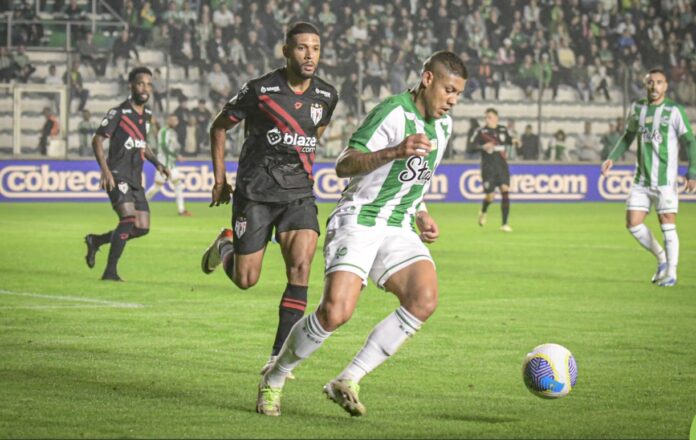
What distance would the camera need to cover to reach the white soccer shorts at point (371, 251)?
21.1ft

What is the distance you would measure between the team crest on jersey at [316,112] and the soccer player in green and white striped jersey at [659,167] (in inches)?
256

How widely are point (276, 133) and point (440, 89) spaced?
6.44 feet

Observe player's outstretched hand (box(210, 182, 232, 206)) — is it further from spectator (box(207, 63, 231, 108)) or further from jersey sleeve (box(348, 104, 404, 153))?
spectator (box(207, 63, 231, 108))

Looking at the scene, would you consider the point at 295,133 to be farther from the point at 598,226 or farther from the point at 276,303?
the point at 598,226

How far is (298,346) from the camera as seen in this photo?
635 cm

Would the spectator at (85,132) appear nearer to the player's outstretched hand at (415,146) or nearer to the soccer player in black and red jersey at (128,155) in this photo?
the soccer player in black and red jersey at (128,155)

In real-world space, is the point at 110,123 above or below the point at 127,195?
above

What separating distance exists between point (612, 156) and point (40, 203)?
57.4 ft

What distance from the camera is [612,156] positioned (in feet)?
47.8

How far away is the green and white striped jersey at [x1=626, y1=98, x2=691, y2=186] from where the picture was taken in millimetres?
14086

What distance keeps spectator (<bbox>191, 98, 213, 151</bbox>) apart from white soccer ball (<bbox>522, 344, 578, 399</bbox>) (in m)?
23.4

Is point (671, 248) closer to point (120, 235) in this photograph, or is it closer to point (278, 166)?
point (120, 235)

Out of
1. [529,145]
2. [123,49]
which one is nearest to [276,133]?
[123,49]

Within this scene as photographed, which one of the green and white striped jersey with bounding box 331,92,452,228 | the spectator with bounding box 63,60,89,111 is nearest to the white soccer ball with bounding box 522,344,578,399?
the green and white striped jersey with bounding box 331,92,452,228
